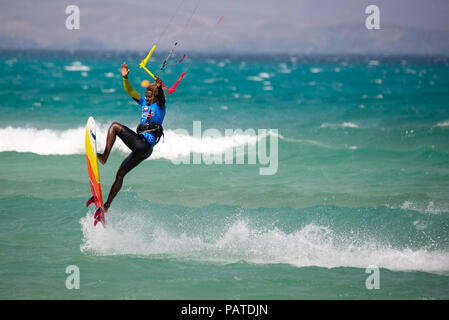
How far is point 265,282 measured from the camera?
807cm

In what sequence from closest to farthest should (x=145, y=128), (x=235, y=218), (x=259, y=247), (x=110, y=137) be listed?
(x=110, y=137), (x=145, y=128), (x=259, y=247), (x=235, y=218)

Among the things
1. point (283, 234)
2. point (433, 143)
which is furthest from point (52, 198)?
point (433, 143)

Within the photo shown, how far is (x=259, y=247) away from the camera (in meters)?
9.35

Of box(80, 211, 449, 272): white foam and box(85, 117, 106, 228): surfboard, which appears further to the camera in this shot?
box(80, 211, 449, 272): white foam

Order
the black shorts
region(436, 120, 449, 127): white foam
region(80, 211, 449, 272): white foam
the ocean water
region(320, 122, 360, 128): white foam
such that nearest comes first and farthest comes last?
the black shorts, the ocean water, region(80, 211, 449, 272): white foam, region(436, 120, 449, 127): white foam, region(320, 122, 360, 128): white foam

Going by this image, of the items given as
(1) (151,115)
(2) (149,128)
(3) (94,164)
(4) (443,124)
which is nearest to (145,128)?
(2) (149,128)

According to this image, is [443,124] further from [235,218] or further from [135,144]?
[135,144]

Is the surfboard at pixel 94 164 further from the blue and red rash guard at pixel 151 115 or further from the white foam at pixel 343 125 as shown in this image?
the white foam at pixel 343 125

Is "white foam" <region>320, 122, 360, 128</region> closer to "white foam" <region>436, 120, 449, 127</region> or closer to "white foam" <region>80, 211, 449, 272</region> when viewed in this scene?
"white foam" <region>436, 120, 449, 127</region>

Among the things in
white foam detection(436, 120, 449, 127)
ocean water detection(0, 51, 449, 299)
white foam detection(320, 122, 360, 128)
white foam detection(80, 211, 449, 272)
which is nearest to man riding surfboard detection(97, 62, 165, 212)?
ocean water detection(0, 51, 449, 299)

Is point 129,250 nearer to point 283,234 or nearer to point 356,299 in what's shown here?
point 283,234

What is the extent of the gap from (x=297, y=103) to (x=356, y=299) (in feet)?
76.9

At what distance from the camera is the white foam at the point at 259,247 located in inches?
348

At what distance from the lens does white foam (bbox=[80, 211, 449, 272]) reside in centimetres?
884
